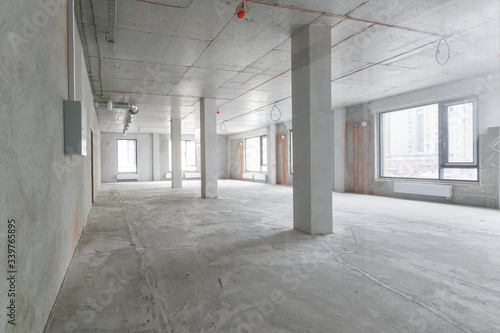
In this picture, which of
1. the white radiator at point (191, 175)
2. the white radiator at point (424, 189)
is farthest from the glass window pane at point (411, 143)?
the white radiator at point (191, 175)

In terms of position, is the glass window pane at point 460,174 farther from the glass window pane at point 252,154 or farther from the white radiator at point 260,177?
the glass window pane at point 252,154

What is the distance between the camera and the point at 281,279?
2.70m

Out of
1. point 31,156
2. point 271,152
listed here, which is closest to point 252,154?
point 271,152

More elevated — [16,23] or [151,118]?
[151,118]

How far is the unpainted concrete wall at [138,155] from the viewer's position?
16672 mm

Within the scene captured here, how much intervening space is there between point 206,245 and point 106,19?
3228 mm

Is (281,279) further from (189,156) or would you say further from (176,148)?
(189,156)

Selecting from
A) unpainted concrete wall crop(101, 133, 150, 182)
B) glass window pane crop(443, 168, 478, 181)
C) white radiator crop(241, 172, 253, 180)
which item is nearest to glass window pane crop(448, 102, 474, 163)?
glass window pane crop(443, 168, 478, 181)

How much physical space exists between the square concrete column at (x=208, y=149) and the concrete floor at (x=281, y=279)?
12.1 feet

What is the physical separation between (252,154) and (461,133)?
11.2 m

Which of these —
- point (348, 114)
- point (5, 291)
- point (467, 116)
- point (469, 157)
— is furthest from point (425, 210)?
point (5, 291)

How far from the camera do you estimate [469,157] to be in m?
7.12

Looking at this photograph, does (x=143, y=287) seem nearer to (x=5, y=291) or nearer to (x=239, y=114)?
(x=5, y=291)

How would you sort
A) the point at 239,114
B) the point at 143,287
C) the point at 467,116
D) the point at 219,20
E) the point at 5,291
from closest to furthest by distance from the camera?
1. the point at 5,291
2. the point at 143,287
3. the point at 219,20
4. the point at 467,116
5. the point at 239,114
